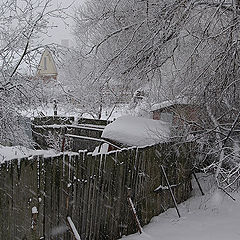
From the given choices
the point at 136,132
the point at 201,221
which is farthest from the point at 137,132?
the point at 201,221

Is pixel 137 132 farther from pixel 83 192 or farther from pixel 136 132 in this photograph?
pixel 83 192

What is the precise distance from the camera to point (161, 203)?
6301mm

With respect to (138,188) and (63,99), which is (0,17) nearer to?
(63,99)

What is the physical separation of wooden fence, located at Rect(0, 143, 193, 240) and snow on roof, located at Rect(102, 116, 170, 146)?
0.57 metres

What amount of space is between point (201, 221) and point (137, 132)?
2.33m

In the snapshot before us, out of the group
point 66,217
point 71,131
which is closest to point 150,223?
point 66,217

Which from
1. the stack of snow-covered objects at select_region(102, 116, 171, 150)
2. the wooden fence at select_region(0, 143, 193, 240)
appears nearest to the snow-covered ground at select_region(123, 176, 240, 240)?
the wooden fence at select_region(0, 143, 193, 240)

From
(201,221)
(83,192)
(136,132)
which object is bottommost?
(201,221)

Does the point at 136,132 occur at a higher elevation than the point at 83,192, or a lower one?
higher

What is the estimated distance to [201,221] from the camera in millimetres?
5684

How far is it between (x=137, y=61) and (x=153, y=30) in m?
0.81

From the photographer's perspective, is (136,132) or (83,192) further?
(136,132)

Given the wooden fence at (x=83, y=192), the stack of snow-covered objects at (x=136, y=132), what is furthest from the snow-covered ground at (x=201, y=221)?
the stack of snow-covered objects at (x=136, y=132)

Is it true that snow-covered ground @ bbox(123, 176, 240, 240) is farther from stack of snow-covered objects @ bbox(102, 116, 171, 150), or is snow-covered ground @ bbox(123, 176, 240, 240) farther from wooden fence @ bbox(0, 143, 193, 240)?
stack of snow-covered objects @ bbox(102, 116, 171, 150)
